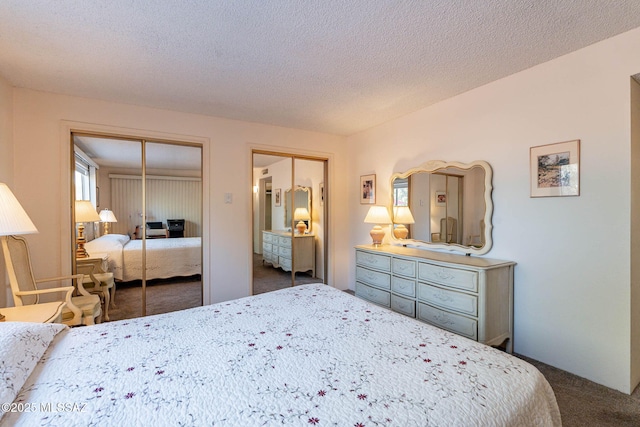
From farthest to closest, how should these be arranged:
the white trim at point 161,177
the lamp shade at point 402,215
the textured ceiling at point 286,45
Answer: the lamp shade at point 402,215 < the white trim at point 161,177 < the textured ceiling at point 286,45

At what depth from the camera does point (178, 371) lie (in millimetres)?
1164

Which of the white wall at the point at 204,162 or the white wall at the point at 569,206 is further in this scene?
the white wall at the point at 204,162

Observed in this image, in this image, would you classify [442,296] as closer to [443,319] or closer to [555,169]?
[443,319]

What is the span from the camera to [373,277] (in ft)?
11.1

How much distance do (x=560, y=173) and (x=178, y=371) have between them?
2.83m

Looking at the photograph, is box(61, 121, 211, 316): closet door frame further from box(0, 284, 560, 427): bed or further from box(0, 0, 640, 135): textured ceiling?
box(0, 284, 560, 427): bed

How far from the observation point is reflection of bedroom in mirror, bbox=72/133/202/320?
317cm

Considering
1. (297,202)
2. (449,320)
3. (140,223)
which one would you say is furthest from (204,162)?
(449,320)

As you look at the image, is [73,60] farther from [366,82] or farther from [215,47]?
[366,82]

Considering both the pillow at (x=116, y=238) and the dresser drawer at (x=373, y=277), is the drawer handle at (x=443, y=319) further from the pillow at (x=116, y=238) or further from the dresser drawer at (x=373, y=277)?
the pillow at (x=116, y=238)

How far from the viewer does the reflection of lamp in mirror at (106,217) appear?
127 inches

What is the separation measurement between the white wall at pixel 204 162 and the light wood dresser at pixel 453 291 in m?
1.56

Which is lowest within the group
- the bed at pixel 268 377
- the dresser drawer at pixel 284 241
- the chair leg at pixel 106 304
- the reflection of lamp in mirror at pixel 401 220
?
the chair leg at pixel 106 304

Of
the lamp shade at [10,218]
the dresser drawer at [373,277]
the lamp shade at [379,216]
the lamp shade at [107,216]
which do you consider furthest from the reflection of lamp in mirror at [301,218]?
the lamp shade at [10,218]
